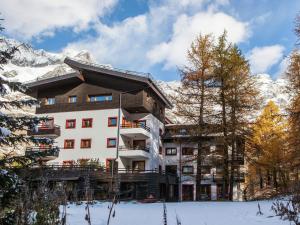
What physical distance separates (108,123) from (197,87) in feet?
38.9

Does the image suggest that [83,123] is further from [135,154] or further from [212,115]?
[212,115]

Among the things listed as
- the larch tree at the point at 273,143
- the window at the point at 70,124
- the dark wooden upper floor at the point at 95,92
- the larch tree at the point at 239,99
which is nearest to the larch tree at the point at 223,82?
the larch tree at the point at 239,99

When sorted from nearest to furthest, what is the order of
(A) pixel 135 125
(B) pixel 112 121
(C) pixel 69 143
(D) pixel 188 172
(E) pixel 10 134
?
(E) pixel 10 134 → (A) pixel 135 125 → (B) pixel 112 121 → (C) pixel 69 143 → (D) pixel 188 172

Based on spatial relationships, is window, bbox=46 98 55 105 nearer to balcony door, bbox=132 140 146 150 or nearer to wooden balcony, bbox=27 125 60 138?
wooden balcony, bbox=27 125 60 138

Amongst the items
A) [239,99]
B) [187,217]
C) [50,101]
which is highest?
[50,101]

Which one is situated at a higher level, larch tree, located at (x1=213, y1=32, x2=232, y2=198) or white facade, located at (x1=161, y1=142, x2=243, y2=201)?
larch tree, located at (x1=213, y1=32, x2=232, y2=198)

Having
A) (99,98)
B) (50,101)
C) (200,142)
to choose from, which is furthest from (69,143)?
(200,142)

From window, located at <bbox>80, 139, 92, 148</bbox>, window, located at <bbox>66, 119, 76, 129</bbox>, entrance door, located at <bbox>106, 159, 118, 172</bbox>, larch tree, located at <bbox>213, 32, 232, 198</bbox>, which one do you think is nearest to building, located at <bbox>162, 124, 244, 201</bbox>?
entrance door, located at <bbox>106, 159, 118, 172</bbox>

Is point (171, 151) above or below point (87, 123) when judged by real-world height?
below

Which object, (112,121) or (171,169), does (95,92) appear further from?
(171,169)

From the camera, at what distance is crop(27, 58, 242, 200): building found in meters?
38.1

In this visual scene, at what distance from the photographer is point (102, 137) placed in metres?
38.7

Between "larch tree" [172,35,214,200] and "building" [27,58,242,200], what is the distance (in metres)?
5.83

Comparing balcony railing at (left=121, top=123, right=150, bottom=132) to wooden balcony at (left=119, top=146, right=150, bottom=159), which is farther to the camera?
balcony railing at (left=121, top=123, right=150, bottom=132)
